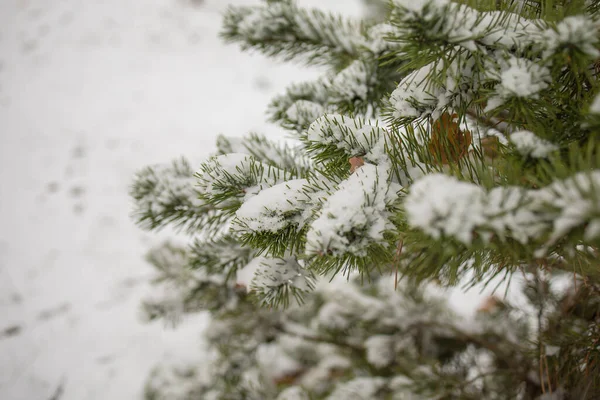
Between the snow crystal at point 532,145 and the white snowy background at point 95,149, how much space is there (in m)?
2.03

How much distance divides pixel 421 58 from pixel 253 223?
1.18 ft

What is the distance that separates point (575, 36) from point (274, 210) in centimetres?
46

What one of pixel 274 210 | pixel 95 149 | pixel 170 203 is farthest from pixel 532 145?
pixel 95 149

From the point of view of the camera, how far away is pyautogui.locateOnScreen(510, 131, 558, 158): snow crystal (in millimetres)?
422

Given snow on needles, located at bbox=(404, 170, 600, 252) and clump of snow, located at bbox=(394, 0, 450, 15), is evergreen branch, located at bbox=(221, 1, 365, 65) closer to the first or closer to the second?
clump of snow, located at bbox=(394, 0, 450, 15)

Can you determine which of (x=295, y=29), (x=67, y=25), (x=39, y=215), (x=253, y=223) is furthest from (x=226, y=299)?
(x=67, y=25)

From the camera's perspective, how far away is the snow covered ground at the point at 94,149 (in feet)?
9.90

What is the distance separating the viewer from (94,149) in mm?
4543

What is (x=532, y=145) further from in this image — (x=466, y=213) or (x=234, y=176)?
(x=234, y=176)

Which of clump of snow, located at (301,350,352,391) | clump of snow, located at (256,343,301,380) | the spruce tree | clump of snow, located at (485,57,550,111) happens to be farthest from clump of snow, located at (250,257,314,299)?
clump of snow, located at (256,343,301,380)

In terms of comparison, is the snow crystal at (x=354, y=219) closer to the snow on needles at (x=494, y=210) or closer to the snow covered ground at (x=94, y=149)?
the snow on needles at (x=494, y=210)

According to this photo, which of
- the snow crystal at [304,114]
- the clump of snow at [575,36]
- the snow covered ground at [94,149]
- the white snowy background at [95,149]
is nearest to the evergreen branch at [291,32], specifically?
the snow crystal at [304,114]

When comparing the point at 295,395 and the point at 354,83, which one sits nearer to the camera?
the point at 354,83

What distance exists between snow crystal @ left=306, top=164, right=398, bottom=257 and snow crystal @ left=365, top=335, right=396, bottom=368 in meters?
1.21
